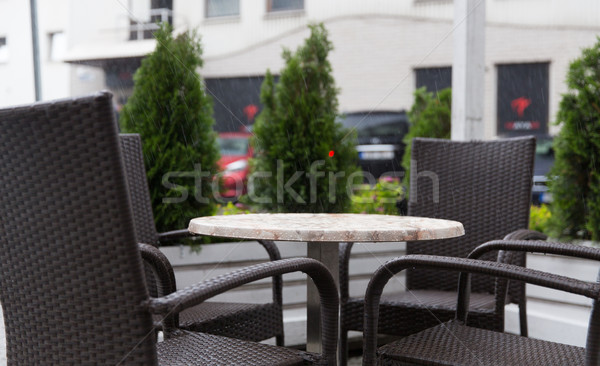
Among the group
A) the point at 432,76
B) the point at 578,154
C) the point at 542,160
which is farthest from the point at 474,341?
the point at 432,76

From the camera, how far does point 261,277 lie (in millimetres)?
1236

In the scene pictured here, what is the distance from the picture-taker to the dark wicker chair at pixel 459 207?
2.22 meters

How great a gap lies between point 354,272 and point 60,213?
2277mm

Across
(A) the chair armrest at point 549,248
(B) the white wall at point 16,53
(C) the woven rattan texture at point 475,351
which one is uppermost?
(B) the white wall at point 16,53

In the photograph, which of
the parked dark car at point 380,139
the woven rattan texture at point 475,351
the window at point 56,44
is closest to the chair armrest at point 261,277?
the woven rattan texture at point 475,351

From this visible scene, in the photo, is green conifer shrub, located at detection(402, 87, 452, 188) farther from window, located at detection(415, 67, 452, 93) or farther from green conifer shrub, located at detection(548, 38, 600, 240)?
window, located at detection(415, 67, 452, 93)

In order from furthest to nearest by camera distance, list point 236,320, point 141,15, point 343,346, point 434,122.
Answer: point 141,15 < point 434,122 < point 343,346 < point 236,320

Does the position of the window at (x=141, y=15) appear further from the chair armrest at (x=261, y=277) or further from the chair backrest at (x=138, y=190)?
the chair armrest at (x=261, y=277)

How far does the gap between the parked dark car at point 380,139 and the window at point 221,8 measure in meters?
5.50

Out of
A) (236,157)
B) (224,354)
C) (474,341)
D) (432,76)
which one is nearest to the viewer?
(224,354)

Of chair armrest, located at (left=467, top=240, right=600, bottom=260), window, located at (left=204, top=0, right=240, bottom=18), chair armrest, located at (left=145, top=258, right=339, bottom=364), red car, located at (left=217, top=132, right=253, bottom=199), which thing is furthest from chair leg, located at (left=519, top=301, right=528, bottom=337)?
window, located at (left=204, top=0, right=240, bottom=18)

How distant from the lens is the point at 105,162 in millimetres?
969

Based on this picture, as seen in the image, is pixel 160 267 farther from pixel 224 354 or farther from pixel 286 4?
Answer: pixel 286 4

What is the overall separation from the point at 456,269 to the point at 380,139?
7.05 m
